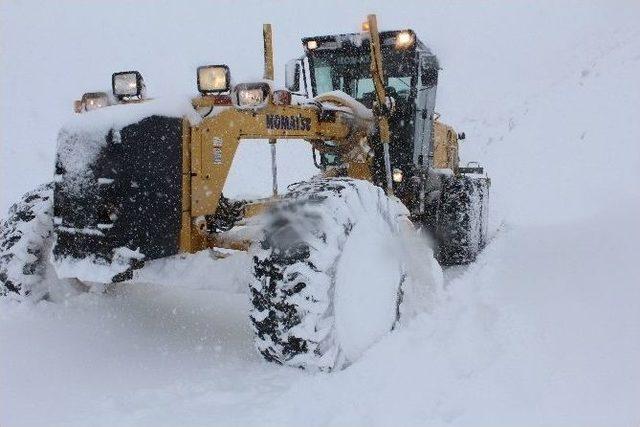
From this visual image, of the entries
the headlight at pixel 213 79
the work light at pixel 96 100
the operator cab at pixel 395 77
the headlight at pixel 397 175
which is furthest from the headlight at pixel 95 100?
the headlight at pixel 397 175

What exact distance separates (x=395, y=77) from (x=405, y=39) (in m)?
0.44

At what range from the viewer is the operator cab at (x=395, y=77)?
6.65 meters

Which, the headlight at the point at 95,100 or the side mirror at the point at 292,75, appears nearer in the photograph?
the headlight at the point at 95,100

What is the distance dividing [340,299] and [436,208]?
151 inches

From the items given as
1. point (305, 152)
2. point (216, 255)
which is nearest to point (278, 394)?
point (216, 255)

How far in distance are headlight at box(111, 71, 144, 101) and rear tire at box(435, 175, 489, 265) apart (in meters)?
4.05

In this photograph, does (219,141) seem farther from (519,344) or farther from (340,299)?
(519,344)

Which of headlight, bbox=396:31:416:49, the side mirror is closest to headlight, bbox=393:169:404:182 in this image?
headlight, bbox=396:31:416:49

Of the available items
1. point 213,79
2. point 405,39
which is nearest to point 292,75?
point 213,79

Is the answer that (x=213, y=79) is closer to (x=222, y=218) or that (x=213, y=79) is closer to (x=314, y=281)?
(x=222, y=218)

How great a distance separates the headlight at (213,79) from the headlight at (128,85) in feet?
2.14

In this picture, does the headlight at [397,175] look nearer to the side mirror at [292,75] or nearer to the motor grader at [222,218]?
the motor grader at [222,218]

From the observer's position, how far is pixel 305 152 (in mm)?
18266

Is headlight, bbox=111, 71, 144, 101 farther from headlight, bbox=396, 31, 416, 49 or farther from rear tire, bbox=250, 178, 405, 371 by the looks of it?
headlight, bbox=396, 31, 416, 49
